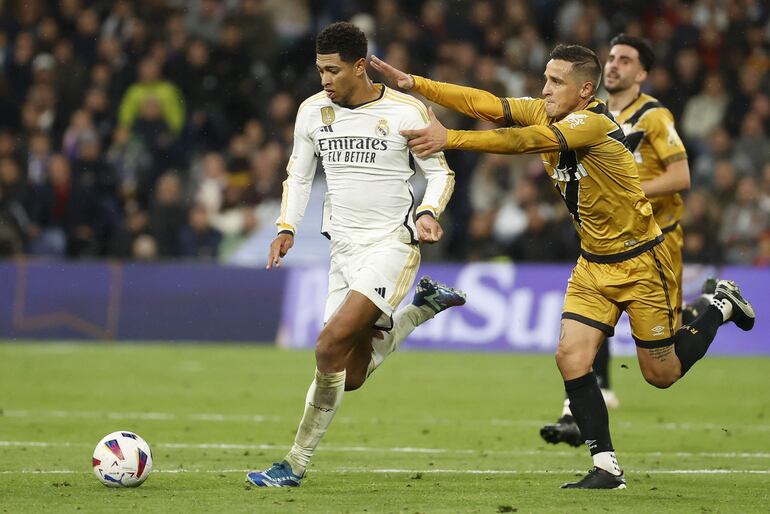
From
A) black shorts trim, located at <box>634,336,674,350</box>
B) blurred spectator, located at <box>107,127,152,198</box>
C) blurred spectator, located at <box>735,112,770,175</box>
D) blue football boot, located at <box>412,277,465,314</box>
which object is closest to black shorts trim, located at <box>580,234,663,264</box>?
black shorts trim, located at <box>634,336,674,350</box>

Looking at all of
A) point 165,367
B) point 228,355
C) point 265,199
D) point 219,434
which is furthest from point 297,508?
point 265,199

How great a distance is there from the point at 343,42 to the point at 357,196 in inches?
36.1

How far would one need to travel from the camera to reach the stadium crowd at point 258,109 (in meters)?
19.5

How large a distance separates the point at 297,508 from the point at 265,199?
14131mm

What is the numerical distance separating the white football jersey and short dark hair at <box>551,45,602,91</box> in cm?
91

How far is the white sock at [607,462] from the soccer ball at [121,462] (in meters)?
2.48

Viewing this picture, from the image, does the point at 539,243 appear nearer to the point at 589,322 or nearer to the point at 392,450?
the point at 392,450

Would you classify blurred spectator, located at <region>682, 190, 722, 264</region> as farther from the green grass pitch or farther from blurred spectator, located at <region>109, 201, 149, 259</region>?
blurred spectator, located at <region>109, 201, 149, 259</region>

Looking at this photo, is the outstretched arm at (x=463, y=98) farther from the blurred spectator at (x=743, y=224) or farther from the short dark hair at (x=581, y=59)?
the blurred spectator at (x=743, y=224)

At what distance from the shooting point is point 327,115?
8.27m

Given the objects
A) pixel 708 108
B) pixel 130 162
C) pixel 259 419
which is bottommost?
pixel 259 419

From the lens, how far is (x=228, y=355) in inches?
703

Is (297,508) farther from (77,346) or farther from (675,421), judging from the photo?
(77,346)

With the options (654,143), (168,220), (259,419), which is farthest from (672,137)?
(168,220)
